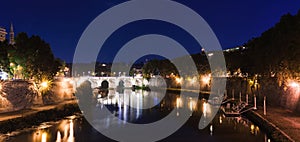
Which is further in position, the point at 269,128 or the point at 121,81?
the point at 121,81

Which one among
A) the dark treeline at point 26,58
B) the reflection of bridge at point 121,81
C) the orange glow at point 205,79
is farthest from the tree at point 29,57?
the reflection of bridge at point 121,81

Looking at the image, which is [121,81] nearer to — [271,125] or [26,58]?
[26,58]

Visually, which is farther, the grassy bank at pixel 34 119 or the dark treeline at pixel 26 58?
the dark treeline at pixel 26 58

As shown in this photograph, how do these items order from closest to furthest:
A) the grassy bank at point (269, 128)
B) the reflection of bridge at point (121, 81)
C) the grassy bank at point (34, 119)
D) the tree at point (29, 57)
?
the grassy bank at point (269, 128)
the grassy bank at point (34, 119)
the tree at point (29, 57)
the reflection of bridge at point (121, 81)

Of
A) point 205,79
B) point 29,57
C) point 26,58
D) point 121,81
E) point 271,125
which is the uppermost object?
point 29,57

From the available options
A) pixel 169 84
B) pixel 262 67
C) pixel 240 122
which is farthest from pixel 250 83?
pixel 169 84

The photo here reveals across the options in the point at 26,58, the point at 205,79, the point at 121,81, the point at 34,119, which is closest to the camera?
the point at 34,119

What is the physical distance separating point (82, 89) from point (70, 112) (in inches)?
506

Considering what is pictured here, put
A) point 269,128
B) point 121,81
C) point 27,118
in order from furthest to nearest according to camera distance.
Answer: point 121,81, point 27,118, point 269,128

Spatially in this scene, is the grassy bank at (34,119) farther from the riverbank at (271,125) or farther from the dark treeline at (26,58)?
the riverbank at (271,125)

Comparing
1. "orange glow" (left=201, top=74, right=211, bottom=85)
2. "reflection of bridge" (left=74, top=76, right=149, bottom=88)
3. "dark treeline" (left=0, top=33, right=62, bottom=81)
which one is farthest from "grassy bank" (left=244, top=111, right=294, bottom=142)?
"reflection of bridge" (left=74, top=76, right=149, bottom=88)

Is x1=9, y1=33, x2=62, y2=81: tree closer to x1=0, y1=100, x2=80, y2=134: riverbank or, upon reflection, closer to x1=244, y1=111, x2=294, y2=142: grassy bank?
x1=0, y1=100, x2=80, y2=134: riverbank

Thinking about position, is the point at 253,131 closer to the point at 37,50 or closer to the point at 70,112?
the point at 70,112

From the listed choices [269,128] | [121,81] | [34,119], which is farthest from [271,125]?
[121,81]
